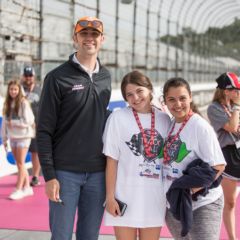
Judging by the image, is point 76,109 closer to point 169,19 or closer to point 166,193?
point 166,193

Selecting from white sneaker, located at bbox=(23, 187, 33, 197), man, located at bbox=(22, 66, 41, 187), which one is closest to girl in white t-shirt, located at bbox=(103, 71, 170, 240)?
white sneaker, located at bbox=(23, 187, 33, 197)

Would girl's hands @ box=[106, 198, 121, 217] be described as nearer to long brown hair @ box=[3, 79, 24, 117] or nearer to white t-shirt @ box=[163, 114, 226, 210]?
white t-shirt @ box=[163, 114, 226, 210]

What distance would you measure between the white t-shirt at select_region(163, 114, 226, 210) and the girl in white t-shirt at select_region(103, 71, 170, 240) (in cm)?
9

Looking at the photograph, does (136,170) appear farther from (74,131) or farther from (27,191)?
(27,191)

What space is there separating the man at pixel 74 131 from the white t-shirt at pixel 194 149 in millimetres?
447

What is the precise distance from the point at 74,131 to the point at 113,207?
1.57ft

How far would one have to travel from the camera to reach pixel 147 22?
16.6 m

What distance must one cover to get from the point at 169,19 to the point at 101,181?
18501 millimetres

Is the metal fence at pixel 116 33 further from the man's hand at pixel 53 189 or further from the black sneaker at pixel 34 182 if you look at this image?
the man's hand at pixel 53 189

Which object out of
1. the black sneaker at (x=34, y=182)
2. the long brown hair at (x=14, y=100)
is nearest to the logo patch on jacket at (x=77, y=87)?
the long brown hair at (x=14, y=100)

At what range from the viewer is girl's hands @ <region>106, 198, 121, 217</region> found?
2688mm

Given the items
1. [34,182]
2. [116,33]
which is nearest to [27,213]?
[34,182]

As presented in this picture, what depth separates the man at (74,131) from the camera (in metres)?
2.72

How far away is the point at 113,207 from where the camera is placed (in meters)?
2.69
